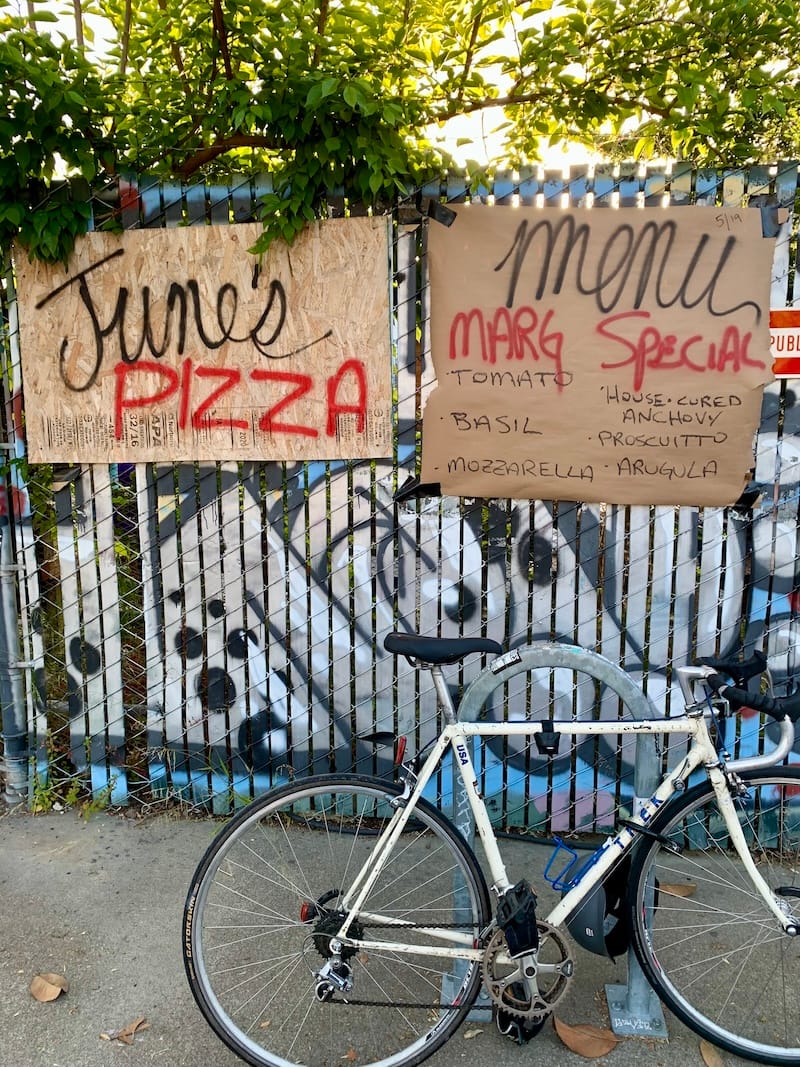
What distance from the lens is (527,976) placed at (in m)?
2.38

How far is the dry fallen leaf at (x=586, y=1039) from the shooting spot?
8.31 feet

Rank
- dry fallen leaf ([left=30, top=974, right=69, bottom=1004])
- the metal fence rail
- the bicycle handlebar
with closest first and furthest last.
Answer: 1. the bicycle handlebar
2. dry fallen leaf ([left=30, top=974, right=69, bottom=1004])
3. the metal fence rail

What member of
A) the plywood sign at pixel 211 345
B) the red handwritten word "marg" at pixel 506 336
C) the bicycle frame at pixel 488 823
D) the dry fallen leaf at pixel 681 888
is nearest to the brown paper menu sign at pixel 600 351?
the red handwritten word "marg" at pixel 506 336

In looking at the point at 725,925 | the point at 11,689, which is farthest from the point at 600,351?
the point at 11,689

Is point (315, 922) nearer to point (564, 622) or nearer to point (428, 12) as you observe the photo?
point (564, 622)

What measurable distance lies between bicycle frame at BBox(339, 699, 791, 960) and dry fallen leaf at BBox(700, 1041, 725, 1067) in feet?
1.60

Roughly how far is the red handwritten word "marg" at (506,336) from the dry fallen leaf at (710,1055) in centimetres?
239

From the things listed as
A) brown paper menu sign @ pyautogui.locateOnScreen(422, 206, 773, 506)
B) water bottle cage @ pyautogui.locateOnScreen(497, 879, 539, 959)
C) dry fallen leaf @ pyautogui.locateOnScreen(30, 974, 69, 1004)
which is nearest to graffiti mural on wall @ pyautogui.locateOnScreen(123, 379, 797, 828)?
brown paper menu sign @ pyautogui.locateOnScreen(422, 206, 773, 506)

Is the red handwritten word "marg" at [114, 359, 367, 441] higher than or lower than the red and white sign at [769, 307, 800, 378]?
lower

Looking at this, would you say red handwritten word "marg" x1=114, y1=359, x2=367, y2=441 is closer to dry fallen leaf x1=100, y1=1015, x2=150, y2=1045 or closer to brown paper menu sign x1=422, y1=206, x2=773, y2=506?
brown paper menu sign x1=422, y1=206, x2=773, y2=506

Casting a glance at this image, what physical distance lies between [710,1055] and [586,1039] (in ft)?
1.25

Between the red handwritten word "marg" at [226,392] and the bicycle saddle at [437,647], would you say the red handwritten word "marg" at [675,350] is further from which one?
the bicycle saddle at [437,647]

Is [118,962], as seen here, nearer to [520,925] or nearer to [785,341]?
[520,925]

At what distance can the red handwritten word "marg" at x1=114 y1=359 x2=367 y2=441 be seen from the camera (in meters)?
3.46
